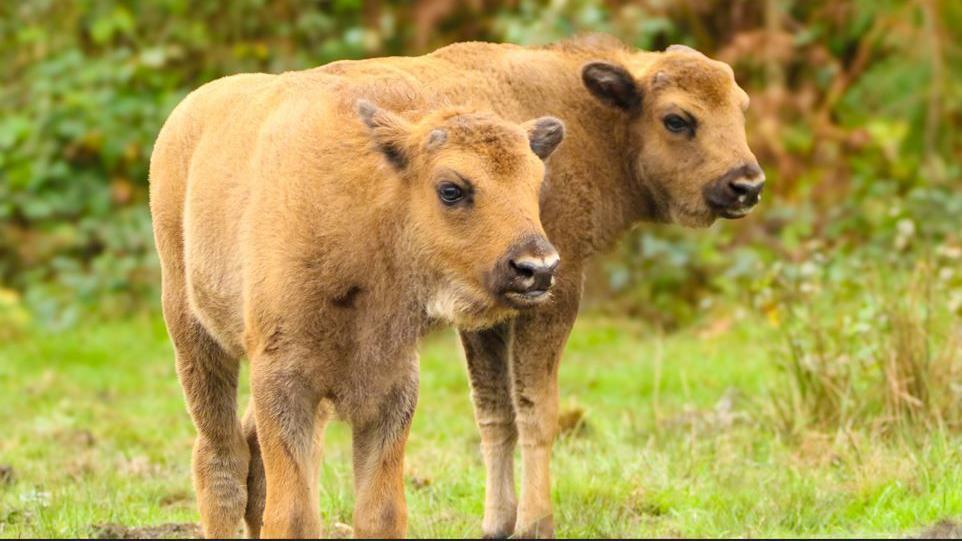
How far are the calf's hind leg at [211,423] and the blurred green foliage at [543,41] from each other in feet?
25.4

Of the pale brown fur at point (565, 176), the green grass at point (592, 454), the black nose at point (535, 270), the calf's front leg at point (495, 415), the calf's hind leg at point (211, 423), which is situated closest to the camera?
the black nose at point (535, 270)

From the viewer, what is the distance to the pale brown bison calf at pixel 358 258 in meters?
6.38

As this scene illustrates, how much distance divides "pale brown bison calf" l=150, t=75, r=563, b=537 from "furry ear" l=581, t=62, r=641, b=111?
1.49 metres

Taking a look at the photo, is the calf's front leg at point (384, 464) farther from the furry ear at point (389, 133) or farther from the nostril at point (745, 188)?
the nostril at point (745, 188)

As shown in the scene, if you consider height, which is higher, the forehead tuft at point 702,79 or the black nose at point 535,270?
the forehead tuft at point 702,79

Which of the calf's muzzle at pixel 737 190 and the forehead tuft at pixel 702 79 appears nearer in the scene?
the calf's muzzle at pixel 737 190

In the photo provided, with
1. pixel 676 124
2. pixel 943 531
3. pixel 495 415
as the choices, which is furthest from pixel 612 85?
pixel 943 531

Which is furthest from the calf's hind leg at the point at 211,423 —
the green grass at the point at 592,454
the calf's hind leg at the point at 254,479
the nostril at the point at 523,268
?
the nostril at the point at 523,268

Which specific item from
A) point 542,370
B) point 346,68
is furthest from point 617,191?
point 346,68

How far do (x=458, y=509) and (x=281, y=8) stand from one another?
32.2ft

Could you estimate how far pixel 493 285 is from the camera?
20.7ft

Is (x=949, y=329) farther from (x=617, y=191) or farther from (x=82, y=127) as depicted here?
(x=82, y=127)

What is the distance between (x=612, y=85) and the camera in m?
8.45

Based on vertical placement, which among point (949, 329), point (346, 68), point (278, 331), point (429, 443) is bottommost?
point (429, 443)
